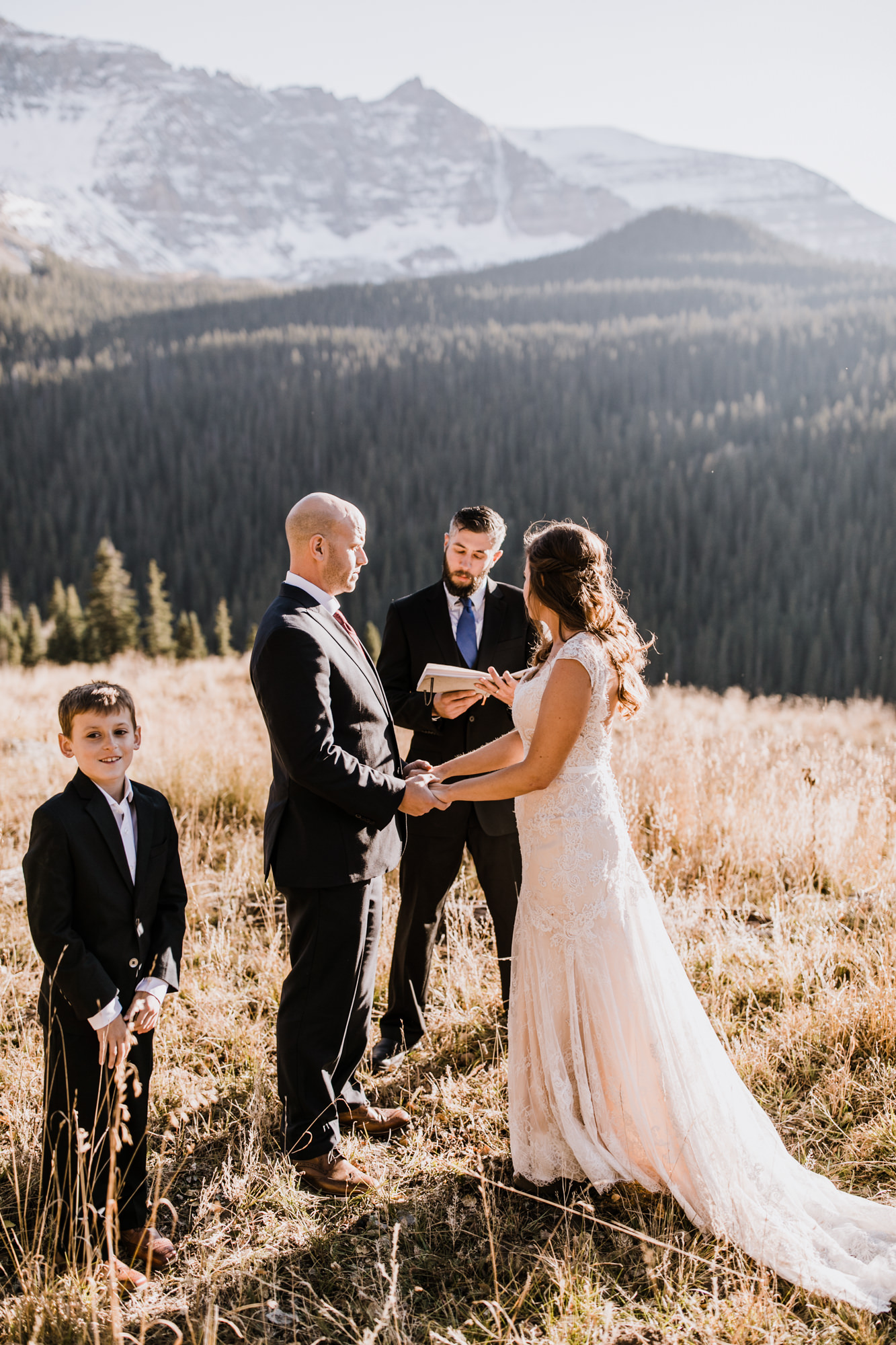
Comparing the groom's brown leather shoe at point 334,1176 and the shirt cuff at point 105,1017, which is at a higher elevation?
the shirt cuff at point 105,1017

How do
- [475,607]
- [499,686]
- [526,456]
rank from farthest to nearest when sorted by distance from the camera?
[526,456]
[475,607]
[499,686]

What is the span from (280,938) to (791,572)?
186 feet

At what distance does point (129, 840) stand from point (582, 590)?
1.60m

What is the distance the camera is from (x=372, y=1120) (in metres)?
3.34

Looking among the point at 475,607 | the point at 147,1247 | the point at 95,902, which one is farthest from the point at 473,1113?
the point at 475,607

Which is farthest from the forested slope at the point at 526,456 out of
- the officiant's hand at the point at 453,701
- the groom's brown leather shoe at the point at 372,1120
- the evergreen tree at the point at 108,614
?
the groom's brown leather shoe at the point at 372,1120

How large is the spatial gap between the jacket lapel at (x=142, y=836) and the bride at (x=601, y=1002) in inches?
39.6

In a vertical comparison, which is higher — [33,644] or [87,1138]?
[87,1138]

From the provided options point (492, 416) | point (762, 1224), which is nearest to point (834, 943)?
point (762, 1224)

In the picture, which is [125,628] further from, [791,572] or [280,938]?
[791,572]

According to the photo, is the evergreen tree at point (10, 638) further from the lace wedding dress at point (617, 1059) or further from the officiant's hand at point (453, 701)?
the lace wedding dress at point (617, 1059)

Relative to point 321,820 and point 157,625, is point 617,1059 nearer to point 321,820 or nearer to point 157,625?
point 321,820

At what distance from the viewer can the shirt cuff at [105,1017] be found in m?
2.48

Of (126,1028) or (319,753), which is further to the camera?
(319,753)
